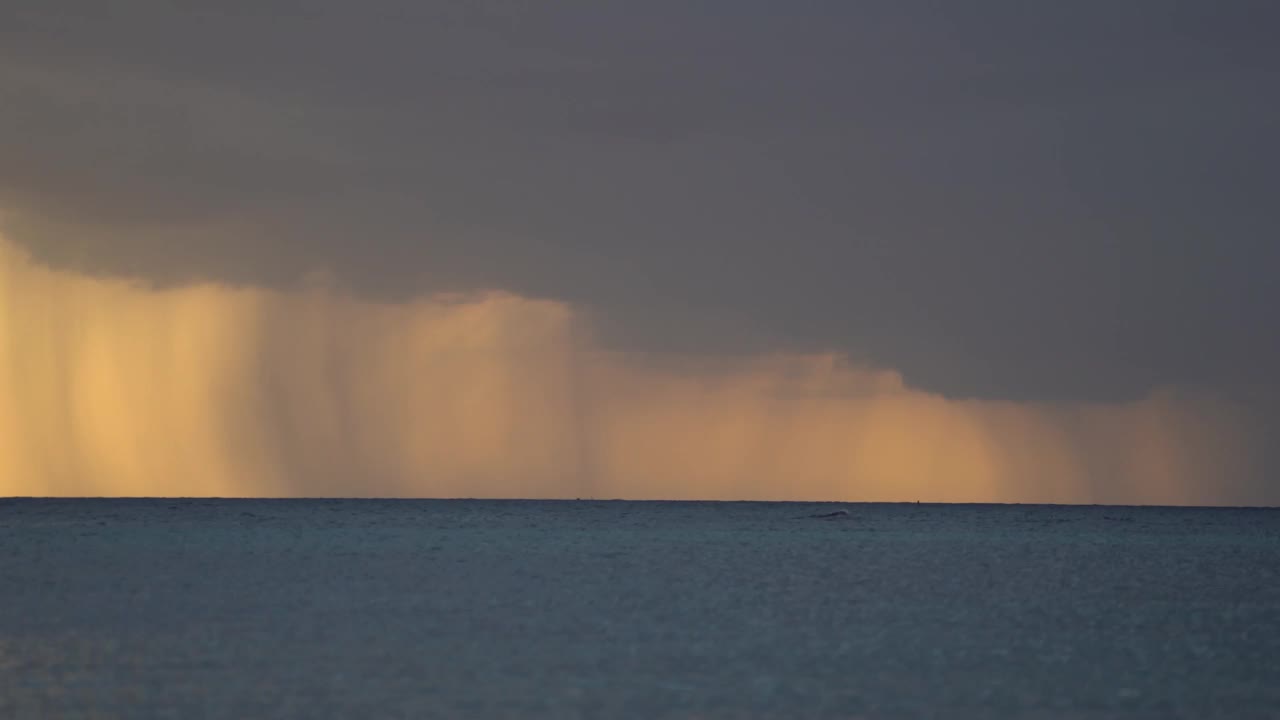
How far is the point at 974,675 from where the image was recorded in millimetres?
25609

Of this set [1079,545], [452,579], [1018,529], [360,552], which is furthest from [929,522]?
[452,579]

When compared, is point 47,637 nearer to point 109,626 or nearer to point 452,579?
point 109,626

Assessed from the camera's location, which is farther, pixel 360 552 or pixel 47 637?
pixel 360 552

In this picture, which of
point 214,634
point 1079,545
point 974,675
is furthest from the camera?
point 1079,545

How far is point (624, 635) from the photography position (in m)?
30.8

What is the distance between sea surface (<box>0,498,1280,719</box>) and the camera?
73.9 feet

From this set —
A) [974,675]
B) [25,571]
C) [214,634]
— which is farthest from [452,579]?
[974,675]

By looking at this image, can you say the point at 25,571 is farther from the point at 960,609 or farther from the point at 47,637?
the point at 960,609

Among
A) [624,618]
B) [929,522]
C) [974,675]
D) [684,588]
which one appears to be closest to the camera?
[974,675]

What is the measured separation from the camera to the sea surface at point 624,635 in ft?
73.9

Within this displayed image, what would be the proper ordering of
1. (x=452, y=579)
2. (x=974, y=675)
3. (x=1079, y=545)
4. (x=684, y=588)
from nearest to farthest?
(x=974, y=675), (x=684, y=588), (x=452, y=579), (x=1079, y=545)

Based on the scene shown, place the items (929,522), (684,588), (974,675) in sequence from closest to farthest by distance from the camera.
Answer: (974,675) → (684,588) → (929,522)

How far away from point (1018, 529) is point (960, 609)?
3189 inches

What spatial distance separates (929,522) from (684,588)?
299 ft
